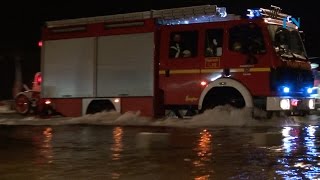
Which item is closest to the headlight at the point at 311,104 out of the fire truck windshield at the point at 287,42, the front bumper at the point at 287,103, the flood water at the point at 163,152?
the front bumper at the point at 287,103

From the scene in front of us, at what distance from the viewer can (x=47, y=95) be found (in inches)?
717

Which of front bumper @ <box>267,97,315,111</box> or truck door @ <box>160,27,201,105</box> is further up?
truck door @ <box>160,27,201,105</box>

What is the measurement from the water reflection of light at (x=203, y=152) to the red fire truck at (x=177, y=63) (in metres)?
2.49

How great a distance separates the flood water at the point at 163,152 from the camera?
7.67 metres

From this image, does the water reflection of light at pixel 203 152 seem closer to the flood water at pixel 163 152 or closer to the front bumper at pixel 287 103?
the flood water at pixel 163 152

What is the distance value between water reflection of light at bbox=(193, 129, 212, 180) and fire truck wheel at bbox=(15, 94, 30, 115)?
28.3 ft

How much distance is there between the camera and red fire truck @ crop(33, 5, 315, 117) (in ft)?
47.8

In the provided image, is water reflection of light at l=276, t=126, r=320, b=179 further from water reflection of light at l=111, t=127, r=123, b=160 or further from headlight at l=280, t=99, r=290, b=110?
water reflection of light at l=111, t=127, r=123, b=160

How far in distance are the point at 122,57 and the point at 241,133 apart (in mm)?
5329

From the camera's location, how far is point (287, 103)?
14508mm

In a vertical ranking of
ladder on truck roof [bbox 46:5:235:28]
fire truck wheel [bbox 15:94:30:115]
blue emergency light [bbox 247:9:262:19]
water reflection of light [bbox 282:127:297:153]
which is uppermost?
ladder on truck roof [bbox 46:5:235:28]

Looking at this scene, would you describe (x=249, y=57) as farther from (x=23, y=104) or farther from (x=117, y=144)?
(x=23, y=104)

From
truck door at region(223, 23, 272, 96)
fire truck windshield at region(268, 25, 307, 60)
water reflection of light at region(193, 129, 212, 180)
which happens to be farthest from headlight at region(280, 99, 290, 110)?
water reflection of light at region(193, 129, 212, 180)

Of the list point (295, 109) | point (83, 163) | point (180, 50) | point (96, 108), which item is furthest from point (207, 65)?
point (83, 163)
